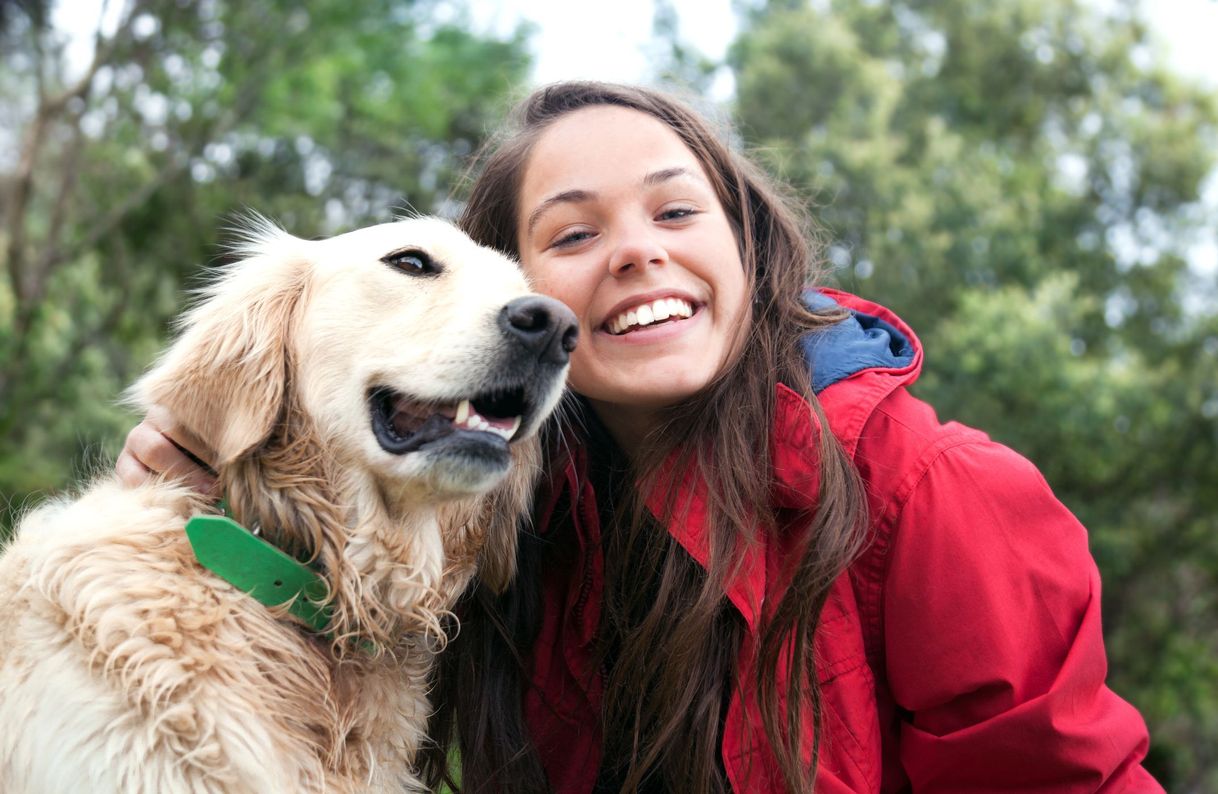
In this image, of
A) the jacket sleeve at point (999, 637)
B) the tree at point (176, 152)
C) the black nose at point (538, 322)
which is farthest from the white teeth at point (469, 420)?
the tree at point (176, 152)

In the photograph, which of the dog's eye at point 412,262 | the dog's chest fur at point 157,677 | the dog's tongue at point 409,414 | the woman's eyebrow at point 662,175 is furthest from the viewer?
the woman's eyebrow at point 662,175

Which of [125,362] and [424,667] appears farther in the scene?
[125,362]

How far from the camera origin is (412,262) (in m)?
2.41

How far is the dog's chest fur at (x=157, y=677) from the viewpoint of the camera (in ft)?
5.96

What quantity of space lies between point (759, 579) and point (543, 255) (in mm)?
974

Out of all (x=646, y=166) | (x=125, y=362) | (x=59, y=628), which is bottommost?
(x=125, y=362)

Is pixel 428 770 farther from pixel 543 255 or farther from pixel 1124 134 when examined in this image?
pixel 1124 134

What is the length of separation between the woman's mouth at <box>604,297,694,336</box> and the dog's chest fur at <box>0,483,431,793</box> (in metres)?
0.99

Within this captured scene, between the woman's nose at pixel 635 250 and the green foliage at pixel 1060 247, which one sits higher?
the woman's nose at pixel 635 250

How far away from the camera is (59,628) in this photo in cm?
191

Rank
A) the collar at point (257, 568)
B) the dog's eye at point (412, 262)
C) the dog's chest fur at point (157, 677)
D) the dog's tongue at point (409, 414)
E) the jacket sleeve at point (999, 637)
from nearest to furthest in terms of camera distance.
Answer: the dog's chest fur at point (157, 677)
the collar at point (257, 568)
the jacket sleeve at point (999, 637)
the dog's tongue at point (409, 414)
the dog's eye at point (412, 262)

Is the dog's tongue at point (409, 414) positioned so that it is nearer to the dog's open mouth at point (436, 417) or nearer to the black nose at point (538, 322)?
the dog's open mouth at point (436, 417)

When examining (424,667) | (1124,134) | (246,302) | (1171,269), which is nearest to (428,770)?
(424,667)

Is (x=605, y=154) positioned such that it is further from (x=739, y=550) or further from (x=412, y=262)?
(x=739, y=550)
